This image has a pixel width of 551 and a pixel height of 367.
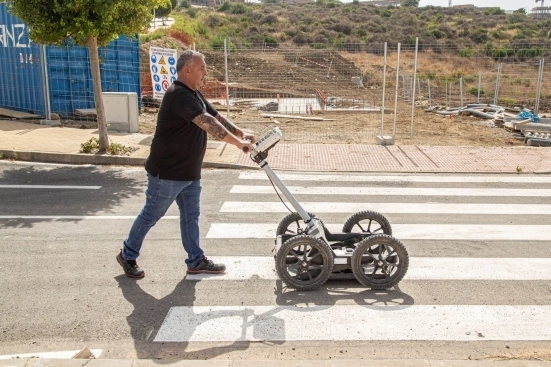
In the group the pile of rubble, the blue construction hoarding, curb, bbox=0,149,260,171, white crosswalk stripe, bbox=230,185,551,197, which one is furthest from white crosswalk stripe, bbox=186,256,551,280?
the blue construction hoarding

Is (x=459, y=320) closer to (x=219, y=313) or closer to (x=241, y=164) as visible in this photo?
(x=219, y=313)

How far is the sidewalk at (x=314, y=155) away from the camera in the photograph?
11.4 metres

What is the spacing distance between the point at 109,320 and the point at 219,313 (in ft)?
2.96

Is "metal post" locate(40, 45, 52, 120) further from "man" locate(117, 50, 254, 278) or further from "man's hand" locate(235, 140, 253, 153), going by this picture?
"man's hand" locate(235, 140, 253, 153)

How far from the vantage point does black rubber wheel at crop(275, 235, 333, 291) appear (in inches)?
213

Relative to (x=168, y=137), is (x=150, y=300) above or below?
below

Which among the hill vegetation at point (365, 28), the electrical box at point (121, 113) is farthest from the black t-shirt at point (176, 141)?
the hill vegetation at point (365, 28)

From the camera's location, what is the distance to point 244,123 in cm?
1728

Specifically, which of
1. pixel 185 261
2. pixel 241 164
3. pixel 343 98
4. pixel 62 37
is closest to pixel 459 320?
pixel 185 261

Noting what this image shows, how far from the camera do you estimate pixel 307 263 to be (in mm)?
5457

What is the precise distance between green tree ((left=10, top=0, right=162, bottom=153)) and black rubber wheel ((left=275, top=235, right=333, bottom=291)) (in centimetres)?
696

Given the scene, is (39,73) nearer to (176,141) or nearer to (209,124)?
(176,141)

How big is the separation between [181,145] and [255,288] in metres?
1.50

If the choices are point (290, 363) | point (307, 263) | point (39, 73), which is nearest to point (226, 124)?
point (307, 263)
